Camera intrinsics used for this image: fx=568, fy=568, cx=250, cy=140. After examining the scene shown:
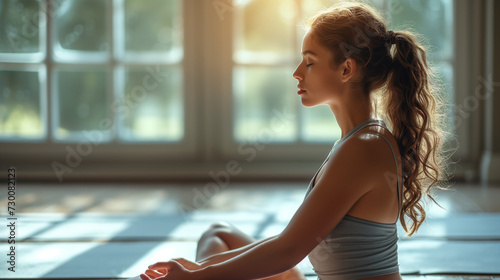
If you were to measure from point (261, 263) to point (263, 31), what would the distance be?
3.59 meters

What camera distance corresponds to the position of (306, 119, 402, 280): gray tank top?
3.66 ft

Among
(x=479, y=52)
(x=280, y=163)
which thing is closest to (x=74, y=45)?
(x=280, y=163)

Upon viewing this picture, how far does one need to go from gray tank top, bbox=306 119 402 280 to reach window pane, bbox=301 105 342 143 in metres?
3.35

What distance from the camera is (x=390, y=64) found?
1192 millimetres

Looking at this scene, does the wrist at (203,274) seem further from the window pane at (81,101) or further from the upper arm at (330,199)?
the window pane at (81,101)

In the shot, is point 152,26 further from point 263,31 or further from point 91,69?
point 263,31

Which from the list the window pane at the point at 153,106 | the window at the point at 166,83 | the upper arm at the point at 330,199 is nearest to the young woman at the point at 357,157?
the upper arm at the point at 330,199

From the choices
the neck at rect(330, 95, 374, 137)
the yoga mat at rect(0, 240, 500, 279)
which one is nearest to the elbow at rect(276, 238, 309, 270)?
the neck at rect(330, 95, 374, 137)

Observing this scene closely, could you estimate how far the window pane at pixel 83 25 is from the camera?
443 cm

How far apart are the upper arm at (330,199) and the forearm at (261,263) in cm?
2

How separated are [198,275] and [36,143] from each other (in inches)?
144

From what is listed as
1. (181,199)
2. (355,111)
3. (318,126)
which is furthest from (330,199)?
(318,126)

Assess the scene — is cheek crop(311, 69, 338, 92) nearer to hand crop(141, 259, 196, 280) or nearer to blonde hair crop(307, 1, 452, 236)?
blonde hair crop(307, 1, 452, 236)

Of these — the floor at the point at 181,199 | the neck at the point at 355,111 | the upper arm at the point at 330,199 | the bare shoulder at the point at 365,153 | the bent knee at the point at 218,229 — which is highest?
the neck at the point at 355,111
